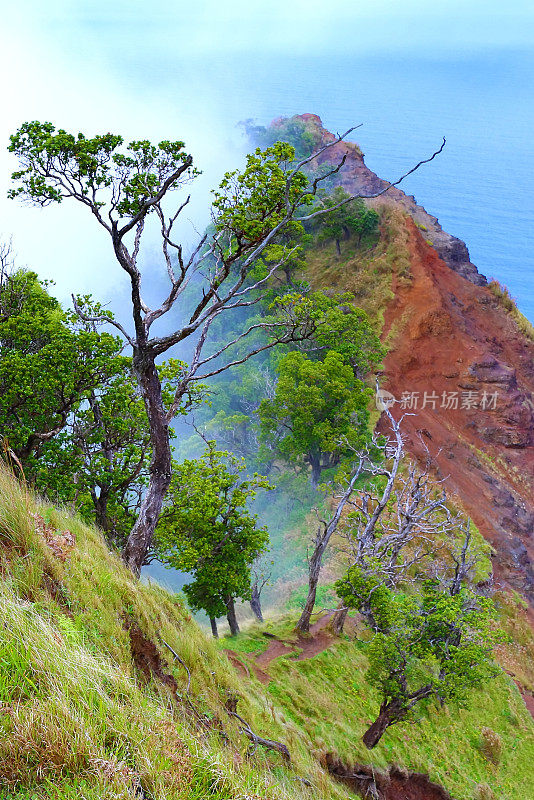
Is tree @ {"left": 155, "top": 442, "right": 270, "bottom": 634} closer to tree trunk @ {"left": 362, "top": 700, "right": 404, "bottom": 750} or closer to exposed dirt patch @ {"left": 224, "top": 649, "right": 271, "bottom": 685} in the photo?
exposed dirt patch @ {"left": 224, "top": 649, "right": 271, "bottom": 685}

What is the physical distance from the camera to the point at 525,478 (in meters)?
38.8

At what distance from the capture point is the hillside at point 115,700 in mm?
3750

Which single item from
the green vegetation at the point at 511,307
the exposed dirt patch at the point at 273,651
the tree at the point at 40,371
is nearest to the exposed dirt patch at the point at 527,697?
the exposed dirt patch at the point at 273,651

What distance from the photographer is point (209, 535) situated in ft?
60.4

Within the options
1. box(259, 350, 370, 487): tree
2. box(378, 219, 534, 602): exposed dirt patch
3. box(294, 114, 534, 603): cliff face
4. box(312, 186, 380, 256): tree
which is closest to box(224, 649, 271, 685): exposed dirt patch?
box(259, 350, 370, 487): tree

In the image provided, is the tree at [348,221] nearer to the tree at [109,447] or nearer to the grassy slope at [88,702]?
the tree at [109,447]

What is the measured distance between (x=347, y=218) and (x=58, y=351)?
41.7 m

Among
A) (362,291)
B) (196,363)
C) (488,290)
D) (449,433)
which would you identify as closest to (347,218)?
(362,291)

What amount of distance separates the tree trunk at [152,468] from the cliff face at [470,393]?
26532 mm

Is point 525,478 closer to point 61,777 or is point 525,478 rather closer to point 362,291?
point 362,291

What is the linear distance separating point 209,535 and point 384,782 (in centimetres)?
876

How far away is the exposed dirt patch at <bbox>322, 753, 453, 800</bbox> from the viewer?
12.6 m

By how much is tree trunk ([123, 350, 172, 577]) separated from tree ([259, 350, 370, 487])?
2010cm

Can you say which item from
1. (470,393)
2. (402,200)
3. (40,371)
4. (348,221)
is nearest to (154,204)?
(40,371)
